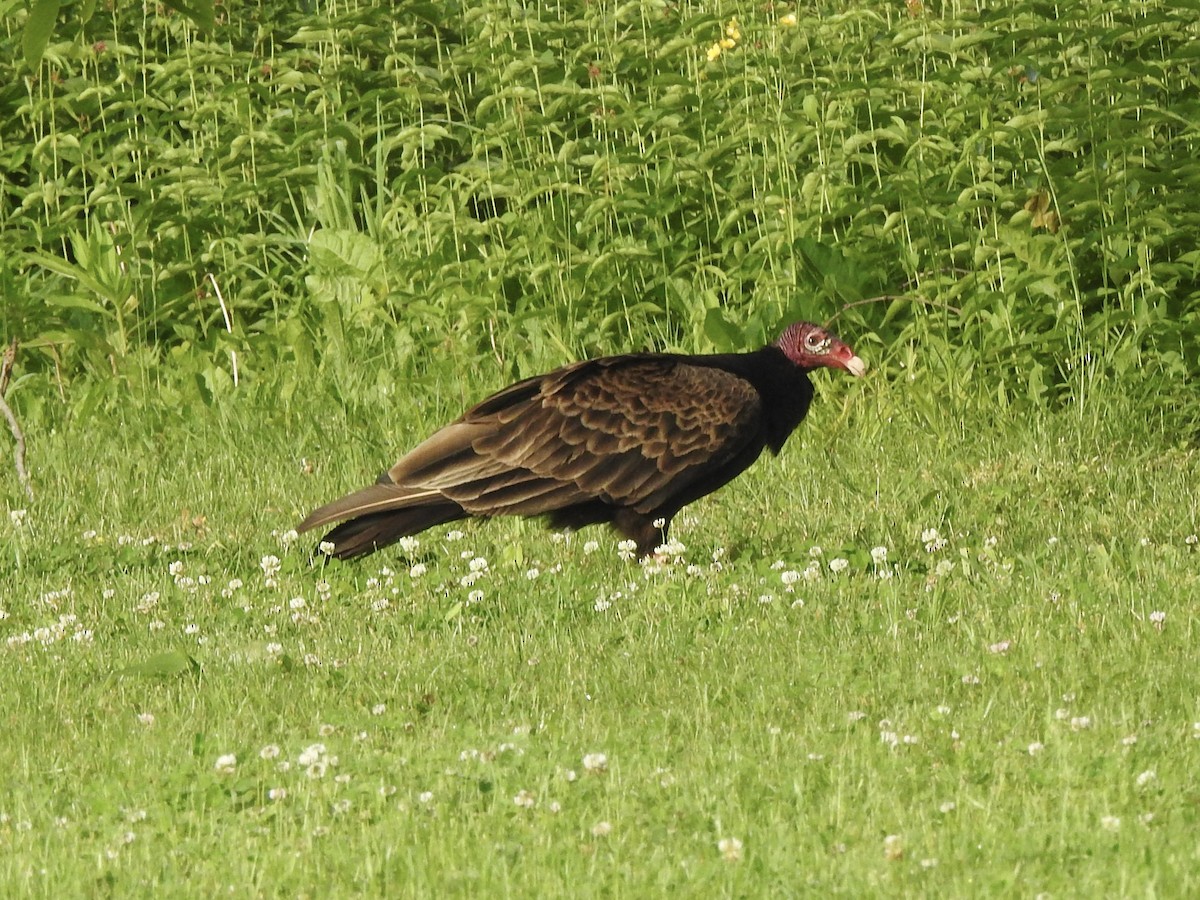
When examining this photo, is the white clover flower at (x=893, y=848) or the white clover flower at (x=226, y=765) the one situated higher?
the white clover flower at (x=226, y=765)

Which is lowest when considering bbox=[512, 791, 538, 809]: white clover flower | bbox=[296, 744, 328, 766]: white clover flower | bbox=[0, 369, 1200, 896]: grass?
bbox=[0, 369, 1200, 896]: grass

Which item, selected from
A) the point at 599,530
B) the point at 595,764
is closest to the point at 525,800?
the point at 595,764

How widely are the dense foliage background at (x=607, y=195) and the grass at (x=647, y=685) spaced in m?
0.75

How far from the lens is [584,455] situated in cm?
711

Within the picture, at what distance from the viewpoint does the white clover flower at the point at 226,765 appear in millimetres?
4551

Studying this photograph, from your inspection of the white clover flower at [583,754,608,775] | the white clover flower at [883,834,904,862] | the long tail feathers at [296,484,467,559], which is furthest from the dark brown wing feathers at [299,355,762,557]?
the white clover flower at [883,834,904,862]

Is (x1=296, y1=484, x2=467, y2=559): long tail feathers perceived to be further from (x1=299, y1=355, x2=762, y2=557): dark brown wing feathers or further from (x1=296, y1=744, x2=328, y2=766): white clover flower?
(x1=296, y1=744, x2=328, y2=766): white clover flower

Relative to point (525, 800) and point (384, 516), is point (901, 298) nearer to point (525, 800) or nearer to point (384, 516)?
point (384, 516)

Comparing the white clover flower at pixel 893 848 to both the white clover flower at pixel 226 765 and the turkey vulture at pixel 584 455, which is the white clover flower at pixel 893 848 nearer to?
the white clover flower at pixel 226 765

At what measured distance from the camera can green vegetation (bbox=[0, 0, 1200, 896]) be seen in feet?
13.9

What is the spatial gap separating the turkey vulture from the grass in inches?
8.2

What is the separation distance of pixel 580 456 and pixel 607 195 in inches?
107

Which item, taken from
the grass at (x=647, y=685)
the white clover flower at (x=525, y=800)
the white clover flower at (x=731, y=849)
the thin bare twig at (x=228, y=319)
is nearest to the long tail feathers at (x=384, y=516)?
the grass at (x=647, y=685)

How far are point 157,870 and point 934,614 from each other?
9.33 feet
